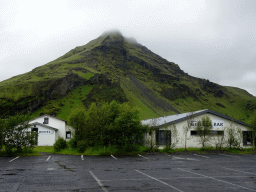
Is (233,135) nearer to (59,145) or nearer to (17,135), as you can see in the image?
(59,145)

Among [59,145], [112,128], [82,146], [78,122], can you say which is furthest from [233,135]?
[59,145]

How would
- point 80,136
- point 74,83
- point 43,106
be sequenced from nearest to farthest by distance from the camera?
point 80,136, point 43,106, point 74,83

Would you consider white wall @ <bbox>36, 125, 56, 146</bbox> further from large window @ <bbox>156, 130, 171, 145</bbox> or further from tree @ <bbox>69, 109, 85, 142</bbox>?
large window @ <bbox>156, 130, 171, 145</bbox>

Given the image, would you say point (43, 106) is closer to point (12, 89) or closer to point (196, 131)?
point (12, 89)

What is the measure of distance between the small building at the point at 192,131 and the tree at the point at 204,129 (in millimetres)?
620

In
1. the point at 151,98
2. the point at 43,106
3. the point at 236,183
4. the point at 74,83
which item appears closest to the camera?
the point at 236,183

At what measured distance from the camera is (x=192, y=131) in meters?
31.7

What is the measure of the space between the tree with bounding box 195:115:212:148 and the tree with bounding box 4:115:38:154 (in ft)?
65.2

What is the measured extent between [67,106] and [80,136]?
110 meters

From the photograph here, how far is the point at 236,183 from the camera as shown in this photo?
450 inches

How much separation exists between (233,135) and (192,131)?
5.29m

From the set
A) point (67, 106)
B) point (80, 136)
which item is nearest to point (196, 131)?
point (80, 136)

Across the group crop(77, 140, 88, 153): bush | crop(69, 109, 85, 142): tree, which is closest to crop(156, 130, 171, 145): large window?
crop(77, 140, 88, 153): bush

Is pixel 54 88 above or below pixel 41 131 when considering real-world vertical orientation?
above
